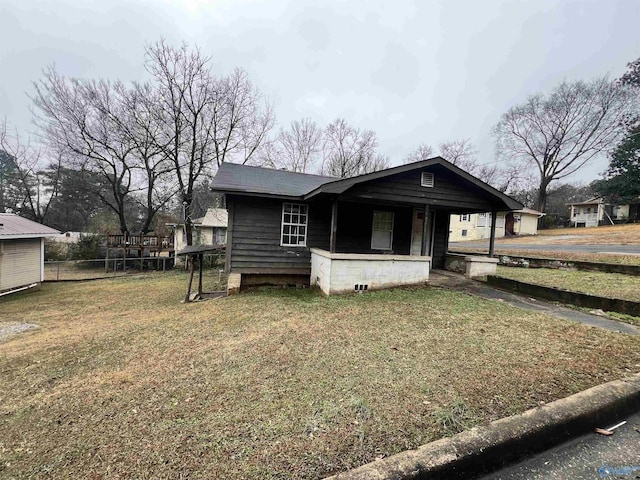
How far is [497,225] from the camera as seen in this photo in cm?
2961

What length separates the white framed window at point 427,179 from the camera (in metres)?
7.84

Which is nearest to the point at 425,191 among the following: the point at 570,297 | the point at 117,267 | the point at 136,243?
the point at 570,297

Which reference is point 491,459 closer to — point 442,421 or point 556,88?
point 442,421

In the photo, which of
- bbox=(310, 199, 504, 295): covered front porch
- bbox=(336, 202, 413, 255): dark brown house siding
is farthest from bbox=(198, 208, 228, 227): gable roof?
bbox=(310, 199, 504, 295): covered front porch

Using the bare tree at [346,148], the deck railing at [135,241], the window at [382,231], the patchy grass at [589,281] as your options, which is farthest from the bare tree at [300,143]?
the patchy grass at [589,281]

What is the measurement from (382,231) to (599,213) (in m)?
40.3

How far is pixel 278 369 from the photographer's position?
330cm

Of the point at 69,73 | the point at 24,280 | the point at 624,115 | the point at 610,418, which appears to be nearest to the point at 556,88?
the point at 624,115

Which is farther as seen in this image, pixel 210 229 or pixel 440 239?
pixel 210 229

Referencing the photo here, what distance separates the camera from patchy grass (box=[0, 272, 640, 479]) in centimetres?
200

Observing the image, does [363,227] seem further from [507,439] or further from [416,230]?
[507,439]

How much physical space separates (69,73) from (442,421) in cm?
2267

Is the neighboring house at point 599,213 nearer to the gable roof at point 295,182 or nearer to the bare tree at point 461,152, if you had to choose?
the bare tree at point 461,152

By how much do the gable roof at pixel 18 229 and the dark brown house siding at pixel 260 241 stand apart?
7.96m
